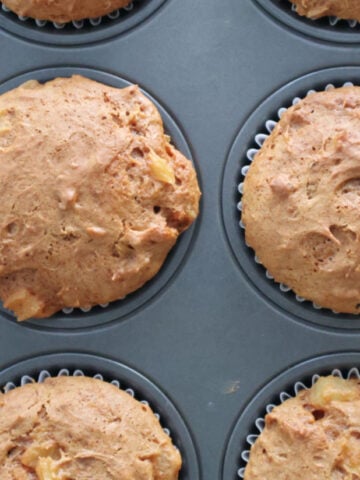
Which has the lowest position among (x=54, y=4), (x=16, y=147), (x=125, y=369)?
(x=125, y=369)

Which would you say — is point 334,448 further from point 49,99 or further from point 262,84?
point 49,99

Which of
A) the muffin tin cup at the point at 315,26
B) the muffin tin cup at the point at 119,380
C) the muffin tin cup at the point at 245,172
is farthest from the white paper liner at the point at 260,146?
the muffin tin cup at the point at 119,380

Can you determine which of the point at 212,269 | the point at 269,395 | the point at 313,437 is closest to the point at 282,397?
the point at 269,395

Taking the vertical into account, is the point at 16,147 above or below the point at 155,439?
above

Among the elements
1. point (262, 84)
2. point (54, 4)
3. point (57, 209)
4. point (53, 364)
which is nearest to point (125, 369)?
point (53, 364)

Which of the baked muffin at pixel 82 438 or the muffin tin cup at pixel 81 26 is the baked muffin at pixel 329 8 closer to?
the muffin tin cup at pixel 81 26

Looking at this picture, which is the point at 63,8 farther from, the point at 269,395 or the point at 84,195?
the point at 269,395

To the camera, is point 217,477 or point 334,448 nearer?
point 334,448
